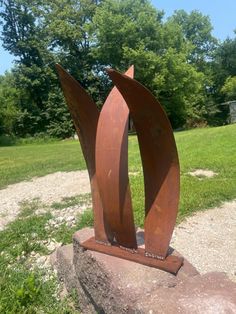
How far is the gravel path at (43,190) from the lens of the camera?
6930 mm

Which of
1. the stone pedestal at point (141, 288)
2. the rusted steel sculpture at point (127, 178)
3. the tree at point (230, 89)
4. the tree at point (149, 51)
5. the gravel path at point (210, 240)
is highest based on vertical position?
the tree at point (149, 51)

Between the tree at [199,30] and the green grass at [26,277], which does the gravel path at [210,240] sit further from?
the tree at [199,30]

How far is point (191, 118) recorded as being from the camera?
110 feet

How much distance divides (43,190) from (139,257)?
18.4 feet

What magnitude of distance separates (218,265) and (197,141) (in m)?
10.1

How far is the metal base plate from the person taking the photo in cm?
283

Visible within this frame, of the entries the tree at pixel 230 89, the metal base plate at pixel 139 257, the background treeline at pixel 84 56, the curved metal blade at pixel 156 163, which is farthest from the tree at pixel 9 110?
the curved metal blade at pixel 156 163

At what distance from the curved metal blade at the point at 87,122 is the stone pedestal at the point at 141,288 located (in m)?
0.25

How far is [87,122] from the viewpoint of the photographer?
344 centimetres

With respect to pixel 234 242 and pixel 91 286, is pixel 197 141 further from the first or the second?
pixel 91 286

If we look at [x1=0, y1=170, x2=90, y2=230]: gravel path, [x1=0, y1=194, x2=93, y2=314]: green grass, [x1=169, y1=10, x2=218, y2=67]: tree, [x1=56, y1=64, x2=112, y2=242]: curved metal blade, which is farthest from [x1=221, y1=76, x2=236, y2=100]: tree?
[x1=56, y1=64, x2=112, y2=242]: curved metal blade

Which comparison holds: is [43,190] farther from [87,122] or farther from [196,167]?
[87,122]

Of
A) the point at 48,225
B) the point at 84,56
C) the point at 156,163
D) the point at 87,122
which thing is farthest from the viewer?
the point at 84,56

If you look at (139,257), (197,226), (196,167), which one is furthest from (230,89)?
(139,257)
